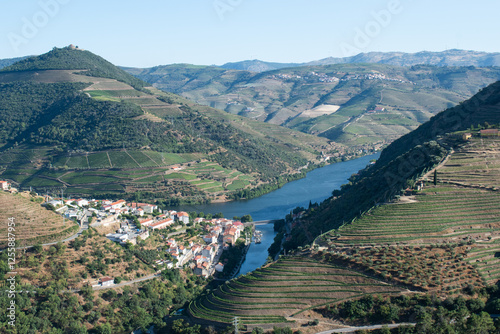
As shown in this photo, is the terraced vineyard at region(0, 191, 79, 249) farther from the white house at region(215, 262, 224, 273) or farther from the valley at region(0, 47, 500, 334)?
the white house at region(215, 262, 224, 273)

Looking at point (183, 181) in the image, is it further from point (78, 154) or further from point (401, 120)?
point (401, 120)

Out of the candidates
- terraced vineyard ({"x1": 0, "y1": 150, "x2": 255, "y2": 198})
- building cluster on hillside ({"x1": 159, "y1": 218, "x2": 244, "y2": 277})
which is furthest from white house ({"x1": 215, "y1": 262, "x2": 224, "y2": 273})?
terraced vineyard ({"x1": 0, "y1": 150, "x2": 255, "y2": 198})

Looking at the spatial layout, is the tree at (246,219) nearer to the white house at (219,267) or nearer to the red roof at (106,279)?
the white house at (219,267)

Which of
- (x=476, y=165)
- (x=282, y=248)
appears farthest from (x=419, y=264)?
(x=282, y=248)

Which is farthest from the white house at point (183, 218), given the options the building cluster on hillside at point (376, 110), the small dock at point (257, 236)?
the building cluster on hillside at point (376, 110)

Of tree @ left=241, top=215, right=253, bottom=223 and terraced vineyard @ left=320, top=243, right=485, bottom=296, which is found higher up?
terraced vineyard @ left=320, top=243, right=485, bottom=296
